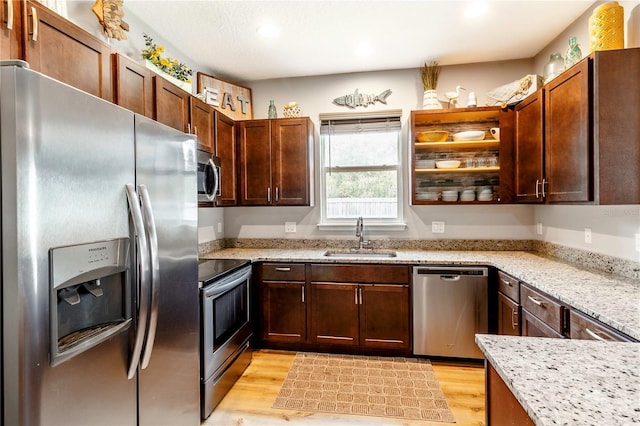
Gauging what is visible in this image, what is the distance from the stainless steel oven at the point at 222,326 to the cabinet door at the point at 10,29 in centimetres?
142

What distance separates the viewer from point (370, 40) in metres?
2.77

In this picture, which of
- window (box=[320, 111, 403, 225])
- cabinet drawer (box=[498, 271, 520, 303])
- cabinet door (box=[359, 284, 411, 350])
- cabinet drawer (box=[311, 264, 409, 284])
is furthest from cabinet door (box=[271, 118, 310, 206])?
cabinet drawer (box=[498, 271, 520, 303])

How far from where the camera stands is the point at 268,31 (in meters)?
→ 2.59

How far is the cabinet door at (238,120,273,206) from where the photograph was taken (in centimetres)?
330

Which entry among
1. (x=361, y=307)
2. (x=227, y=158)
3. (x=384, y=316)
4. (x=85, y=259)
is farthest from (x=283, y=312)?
(x=85, y=259)

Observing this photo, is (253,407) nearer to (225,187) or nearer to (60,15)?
(225,187)

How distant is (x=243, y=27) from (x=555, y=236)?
3204 mm

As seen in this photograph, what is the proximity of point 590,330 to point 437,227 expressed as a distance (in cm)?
194

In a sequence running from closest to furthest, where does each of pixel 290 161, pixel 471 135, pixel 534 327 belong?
pixel 534 327 < pixel 471 135 < pixel 290 161

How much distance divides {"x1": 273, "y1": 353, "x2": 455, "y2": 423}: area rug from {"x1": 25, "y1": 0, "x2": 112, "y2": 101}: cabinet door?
2.27m

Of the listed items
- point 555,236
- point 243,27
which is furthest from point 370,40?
point 555,236

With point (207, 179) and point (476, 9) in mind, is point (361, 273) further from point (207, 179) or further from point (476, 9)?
point (476, 9)

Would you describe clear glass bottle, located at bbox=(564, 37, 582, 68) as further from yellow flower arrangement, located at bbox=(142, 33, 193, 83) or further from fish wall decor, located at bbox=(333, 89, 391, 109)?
yellow flower arrangement, located at bbox=(142, 33, 193, 83)

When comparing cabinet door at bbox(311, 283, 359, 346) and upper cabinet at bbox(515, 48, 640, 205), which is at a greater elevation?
upper cabinet at bbox(515, 48, 640, 205)
